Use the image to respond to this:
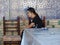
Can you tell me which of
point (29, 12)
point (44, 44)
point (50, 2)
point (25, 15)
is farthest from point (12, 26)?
point (44, 44)

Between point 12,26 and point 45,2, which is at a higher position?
point 45,2

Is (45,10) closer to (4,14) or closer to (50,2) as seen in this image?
(50,2)

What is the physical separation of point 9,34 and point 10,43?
384 millimetres

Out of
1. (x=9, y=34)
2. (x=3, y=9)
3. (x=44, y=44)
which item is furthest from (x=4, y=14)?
(x=44, y=44)

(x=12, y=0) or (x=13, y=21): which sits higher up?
(x=12, y=0)

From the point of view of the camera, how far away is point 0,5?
4820 mm

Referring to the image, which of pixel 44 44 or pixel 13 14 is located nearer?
pixel 44 44

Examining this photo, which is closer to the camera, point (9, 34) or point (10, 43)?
point (10, 43)

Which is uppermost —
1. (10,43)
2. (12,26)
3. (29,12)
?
(29,12)

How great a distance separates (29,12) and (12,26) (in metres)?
0.75

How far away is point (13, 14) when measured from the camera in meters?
4.87

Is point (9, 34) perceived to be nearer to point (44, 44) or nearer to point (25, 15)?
point (25, 15)

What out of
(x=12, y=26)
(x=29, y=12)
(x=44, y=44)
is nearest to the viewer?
(x=44, y=44)

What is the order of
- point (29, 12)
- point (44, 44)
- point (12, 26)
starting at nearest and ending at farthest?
1. point (44, 44)
2. point (29, 12)
3. point (12, 26)
